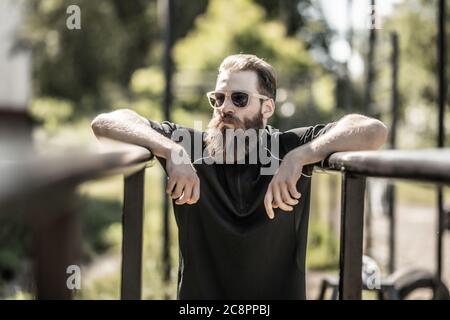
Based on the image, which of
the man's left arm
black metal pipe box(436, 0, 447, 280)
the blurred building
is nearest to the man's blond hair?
the man's left arm

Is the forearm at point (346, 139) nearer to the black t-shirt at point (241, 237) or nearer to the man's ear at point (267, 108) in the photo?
the black t-shirt at point (241, 237)

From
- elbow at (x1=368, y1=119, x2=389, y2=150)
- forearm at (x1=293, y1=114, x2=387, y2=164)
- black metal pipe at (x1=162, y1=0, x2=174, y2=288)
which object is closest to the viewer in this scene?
forearm at (x1=293, y1=114, x2=387, y2=164)

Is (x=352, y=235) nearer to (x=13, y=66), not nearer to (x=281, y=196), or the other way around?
(x=281, y=196)

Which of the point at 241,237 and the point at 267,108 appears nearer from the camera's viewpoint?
the point at 241,237

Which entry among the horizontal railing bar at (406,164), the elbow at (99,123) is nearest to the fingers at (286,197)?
the horizontal railing bar at (406,164)

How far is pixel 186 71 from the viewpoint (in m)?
10.6

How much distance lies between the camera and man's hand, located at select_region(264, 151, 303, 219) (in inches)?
74.5

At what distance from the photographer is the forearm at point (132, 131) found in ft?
6.81

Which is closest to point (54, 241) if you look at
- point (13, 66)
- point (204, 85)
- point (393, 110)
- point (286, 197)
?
point (286, 197)

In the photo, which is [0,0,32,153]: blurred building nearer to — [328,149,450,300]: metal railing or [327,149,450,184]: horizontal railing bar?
[328,149,450,300]: metal railing

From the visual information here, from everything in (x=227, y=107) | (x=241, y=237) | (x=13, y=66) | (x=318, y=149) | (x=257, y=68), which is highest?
(x=13, y=66)

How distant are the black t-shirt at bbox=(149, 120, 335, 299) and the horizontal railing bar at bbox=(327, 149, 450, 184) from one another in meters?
0.56

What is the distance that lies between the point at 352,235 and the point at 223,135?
2.02 ft

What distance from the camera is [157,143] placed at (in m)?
2.08
